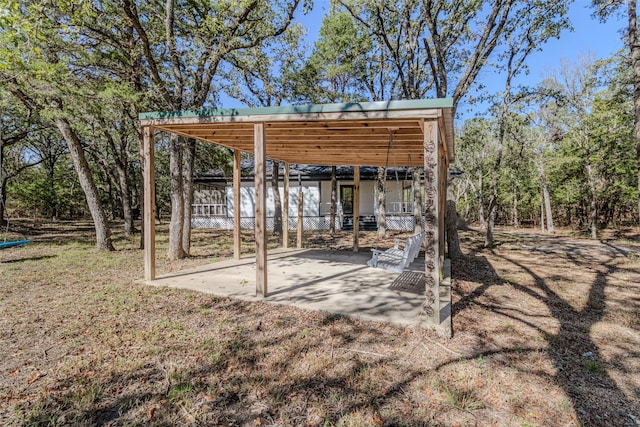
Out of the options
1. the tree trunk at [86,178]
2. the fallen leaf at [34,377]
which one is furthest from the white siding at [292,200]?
the fallen leaf at [34,377]

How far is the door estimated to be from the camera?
1855 cm

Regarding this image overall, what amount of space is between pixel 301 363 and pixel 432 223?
2.16 meters

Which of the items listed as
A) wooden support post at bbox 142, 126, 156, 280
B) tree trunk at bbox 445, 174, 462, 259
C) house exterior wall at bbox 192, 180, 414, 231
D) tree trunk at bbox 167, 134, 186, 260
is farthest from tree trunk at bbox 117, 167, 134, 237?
tree trunk at bbox 445, 174, 462, 259

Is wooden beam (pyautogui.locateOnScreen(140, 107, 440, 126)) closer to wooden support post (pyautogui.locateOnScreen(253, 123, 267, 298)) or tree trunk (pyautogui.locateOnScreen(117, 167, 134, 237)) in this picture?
wooden support post (pyautogui.locateOnScreen(253, 123, 267, 298))

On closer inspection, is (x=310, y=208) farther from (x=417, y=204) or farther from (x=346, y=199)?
(x=417, y=204)

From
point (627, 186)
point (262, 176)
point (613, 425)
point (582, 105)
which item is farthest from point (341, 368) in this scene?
point (582, 105)

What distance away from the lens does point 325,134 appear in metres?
5.47

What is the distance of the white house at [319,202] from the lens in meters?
17.4

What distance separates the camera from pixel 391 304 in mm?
4457

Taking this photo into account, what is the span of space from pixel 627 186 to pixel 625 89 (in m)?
4.79

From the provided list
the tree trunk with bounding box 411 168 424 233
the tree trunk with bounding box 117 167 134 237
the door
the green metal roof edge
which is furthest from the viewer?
the door

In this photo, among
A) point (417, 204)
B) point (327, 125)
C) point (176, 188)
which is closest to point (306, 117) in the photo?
point (327, 125)

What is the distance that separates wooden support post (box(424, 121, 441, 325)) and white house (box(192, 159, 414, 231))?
13342mm

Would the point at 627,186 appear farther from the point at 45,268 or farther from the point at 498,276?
the point at 45,268
